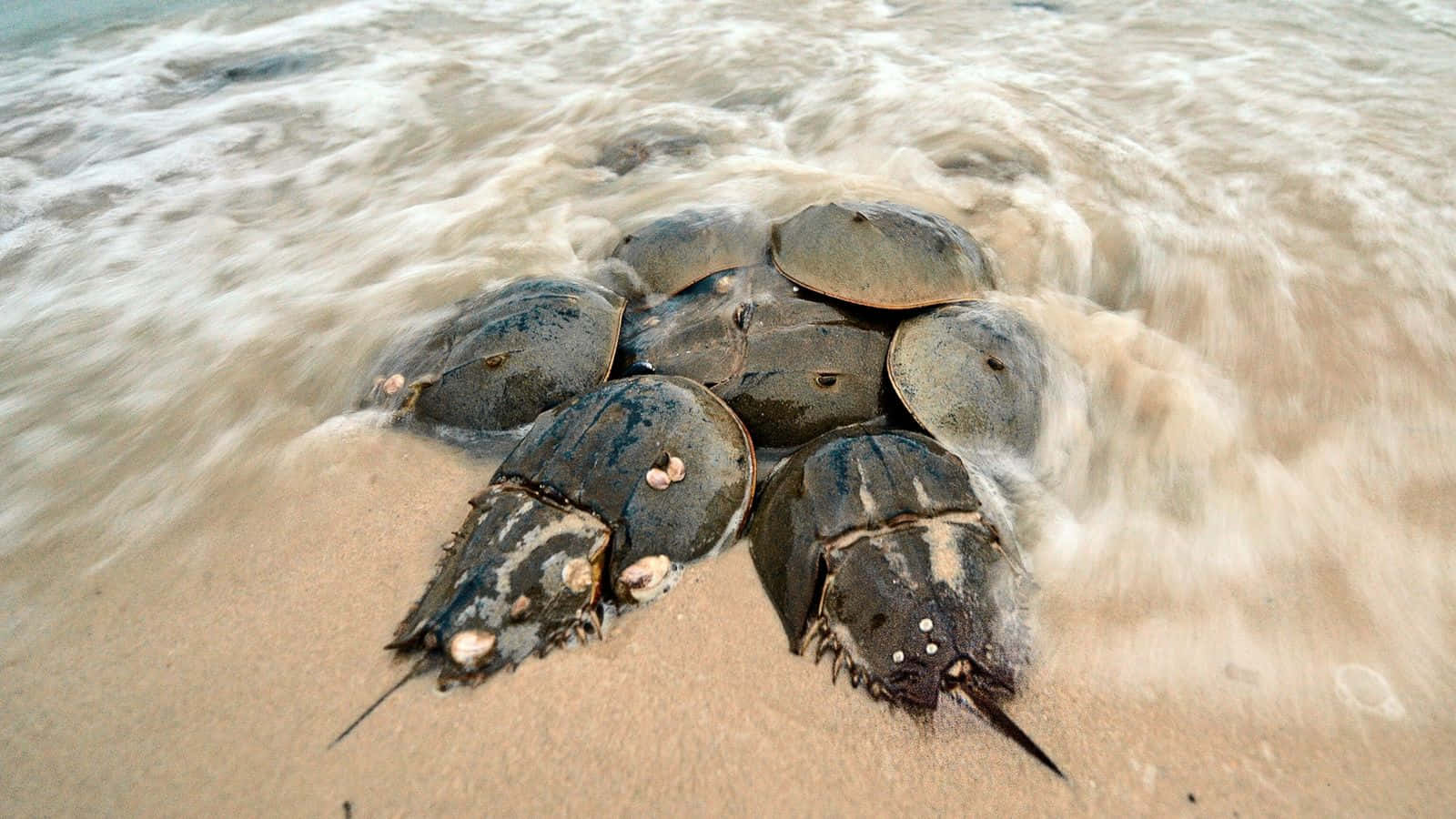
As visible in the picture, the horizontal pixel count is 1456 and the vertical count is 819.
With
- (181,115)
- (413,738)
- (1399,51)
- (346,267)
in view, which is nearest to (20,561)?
(413,738)

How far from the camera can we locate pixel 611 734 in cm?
182

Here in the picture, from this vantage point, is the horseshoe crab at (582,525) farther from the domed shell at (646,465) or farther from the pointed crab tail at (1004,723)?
the pointed crab tail at (1004,723)

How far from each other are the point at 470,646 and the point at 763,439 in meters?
1.13

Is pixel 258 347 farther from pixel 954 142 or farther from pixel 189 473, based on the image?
pixel 954 142

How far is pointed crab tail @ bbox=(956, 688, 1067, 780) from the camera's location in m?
1.62

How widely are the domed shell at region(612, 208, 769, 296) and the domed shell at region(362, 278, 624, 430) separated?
1.15ft

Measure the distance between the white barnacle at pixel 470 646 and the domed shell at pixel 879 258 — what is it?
171 cm

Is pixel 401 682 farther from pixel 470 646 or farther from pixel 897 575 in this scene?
pixel 897 575

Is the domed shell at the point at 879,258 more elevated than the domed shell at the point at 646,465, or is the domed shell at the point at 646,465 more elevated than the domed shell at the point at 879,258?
the domed shell at the point at 879,258

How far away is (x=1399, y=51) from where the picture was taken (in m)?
5.70

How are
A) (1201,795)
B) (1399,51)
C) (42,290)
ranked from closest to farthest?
Answer: (1201,795), (42,290), (1399,51)

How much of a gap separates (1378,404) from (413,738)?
355 centimetres

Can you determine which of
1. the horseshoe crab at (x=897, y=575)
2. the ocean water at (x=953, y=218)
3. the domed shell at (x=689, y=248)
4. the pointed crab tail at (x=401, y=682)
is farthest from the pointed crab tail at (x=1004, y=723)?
the domed shell at (x=689, y=248)

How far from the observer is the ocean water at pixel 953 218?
222 cm
